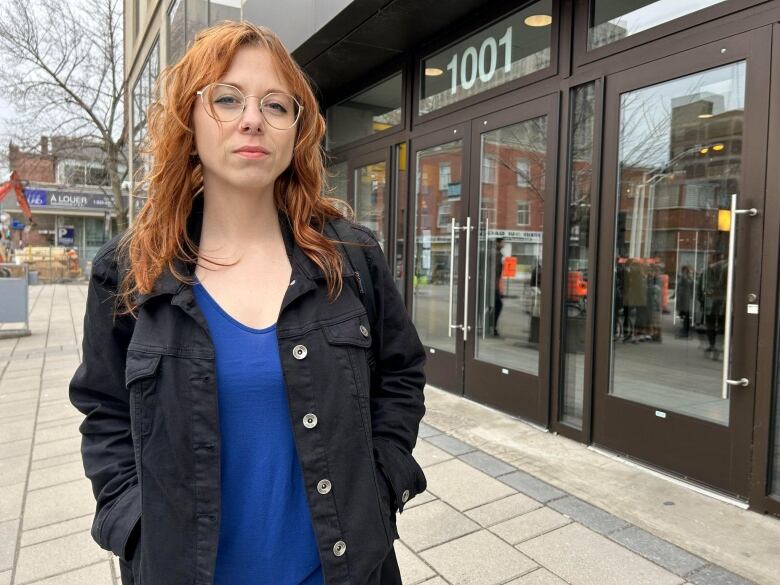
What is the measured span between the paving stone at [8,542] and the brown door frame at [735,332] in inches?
143

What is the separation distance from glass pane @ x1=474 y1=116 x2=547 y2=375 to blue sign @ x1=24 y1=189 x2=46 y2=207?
110 ft

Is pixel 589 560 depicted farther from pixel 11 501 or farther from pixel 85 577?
pixel 11 501

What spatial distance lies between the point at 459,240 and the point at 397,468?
14.5 feet

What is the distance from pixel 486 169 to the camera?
5.31 meters

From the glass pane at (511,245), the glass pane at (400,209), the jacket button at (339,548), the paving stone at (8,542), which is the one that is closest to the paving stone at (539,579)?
the jacket button at (339,548)

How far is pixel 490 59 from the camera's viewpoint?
516 cm

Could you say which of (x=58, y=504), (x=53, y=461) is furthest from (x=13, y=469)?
(x=58, y=504)

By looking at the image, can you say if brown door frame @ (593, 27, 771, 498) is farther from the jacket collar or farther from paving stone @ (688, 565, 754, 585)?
the jacket collar

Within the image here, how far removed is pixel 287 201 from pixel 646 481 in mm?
3203

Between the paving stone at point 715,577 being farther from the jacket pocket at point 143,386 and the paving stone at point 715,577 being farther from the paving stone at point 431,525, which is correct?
the jacket pocket at point 143,386

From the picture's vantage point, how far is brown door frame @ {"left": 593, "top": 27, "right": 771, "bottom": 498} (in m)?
3.19

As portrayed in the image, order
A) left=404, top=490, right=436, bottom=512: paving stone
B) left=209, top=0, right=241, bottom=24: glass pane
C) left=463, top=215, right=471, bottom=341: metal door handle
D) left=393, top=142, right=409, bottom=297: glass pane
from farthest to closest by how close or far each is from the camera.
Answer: left=209, top=0, right=241, bottom=24: glass pane → left=393, top=142, right=409, bottom=297: glass pane → left=463, top=215, right=471, bottom=341: metal door handle → left=404, top=490, right=436, bottom=512: paving stone

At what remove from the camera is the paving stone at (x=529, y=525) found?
3.00 meters

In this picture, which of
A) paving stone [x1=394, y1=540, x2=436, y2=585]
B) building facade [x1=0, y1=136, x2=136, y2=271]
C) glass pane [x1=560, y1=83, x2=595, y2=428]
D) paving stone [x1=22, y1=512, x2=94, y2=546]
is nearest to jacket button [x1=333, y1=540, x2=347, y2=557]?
paving stone [x1=394, y1=540, x2=436, y2=585]
